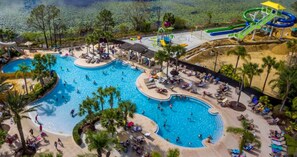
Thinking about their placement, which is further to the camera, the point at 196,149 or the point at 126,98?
the point at 126,98

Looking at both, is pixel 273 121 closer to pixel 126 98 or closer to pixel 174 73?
pixel 174 73

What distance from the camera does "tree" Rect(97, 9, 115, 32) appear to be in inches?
2655

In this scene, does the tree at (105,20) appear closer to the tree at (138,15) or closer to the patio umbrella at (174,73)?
the tree at (138,15)

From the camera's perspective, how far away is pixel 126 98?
45.4m

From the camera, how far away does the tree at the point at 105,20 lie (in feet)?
221

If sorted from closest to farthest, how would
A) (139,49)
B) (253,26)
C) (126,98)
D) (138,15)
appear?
1. (126,98)
2. (139,49)
3. (253,26)
4. (138,15)

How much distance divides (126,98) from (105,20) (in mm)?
29668

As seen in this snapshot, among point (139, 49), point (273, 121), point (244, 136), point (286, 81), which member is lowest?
point (273, 121)

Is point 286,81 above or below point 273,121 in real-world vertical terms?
above

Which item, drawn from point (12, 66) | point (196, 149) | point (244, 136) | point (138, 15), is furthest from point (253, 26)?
point (12, 66)

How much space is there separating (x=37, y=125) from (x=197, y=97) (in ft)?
80.0

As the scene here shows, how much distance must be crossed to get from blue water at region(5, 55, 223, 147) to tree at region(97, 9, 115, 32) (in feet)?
60.3

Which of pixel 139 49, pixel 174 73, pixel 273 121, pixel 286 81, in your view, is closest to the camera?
pixel 273 121

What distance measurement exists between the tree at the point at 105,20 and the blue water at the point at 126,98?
18373mm
